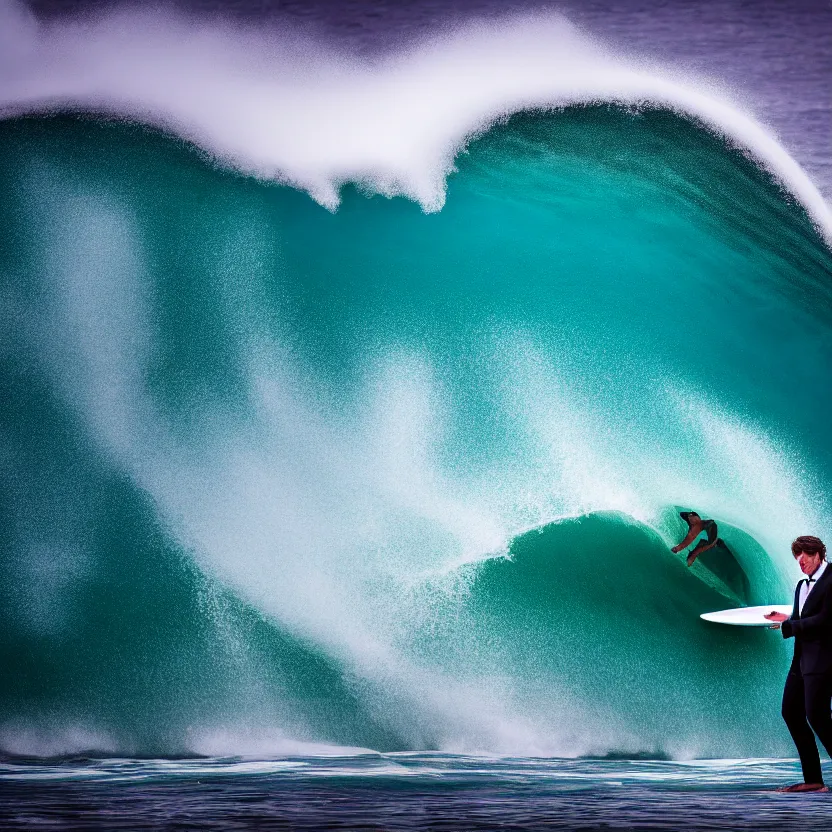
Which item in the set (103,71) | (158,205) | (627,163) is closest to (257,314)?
(158,205)

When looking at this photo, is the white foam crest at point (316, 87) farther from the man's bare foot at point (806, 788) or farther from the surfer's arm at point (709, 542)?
the man's bare foot at point (806, 788)

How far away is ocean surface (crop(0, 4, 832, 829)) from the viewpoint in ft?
12.4

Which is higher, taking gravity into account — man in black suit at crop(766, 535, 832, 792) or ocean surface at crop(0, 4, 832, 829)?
ocean surface at crop(0, 4, 832, 829)

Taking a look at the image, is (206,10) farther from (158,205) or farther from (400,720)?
(400,720)

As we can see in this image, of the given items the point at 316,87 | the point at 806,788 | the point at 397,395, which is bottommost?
the point at 806,788

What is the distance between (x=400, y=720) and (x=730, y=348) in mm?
1863

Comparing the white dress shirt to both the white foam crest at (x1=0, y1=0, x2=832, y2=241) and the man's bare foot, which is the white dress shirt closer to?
the man's bare foot

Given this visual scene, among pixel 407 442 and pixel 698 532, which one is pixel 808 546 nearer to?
pixel 698 532

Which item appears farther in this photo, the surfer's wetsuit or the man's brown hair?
the surfer's wetsuit

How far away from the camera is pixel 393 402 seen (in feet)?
12.8

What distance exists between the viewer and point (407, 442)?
3.88 metres

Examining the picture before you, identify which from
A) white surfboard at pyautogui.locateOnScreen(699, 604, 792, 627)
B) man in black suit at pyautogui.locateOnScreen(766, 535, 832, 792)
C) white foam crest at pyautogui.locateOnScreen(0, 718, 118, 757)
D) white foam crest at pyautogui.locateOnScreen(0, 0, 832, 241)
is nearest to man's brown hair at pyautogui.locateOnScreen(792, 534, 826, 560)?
man in black suit at pyautogui.locateOnScreen(766, 535, 832, 792)

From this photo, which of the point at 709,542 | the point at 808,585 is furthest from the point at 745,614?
the point at 808,585

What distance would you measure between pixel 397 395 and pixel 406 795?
4.70ft
